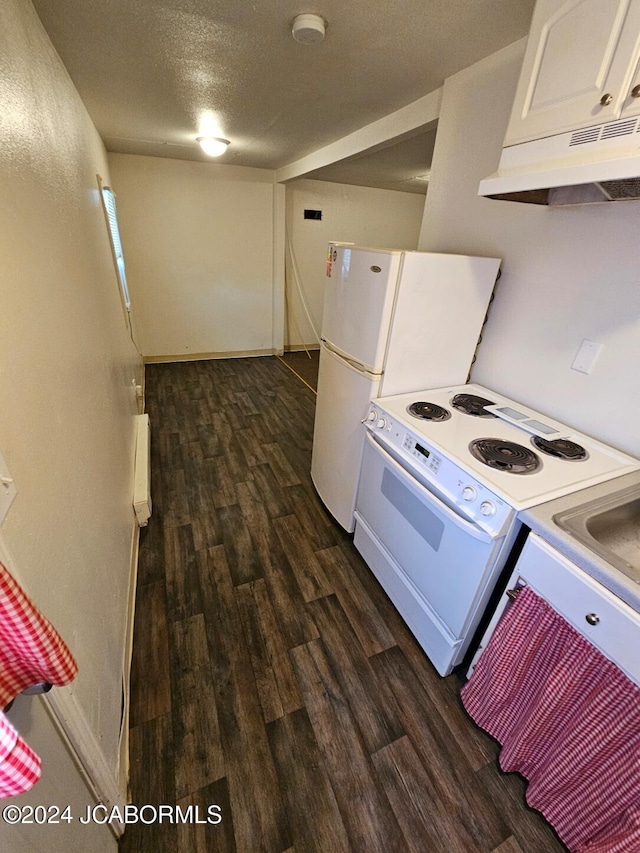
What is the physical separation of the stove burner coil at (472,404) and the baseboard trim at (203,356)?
12.6 ft

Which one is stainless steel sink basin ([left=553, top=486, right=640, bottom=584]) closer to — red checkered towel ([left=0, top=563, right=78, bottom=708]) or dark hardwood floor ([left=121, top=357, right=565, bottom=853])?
dark hardwood floor ([left=121, top=357, right=565, bottom=853])

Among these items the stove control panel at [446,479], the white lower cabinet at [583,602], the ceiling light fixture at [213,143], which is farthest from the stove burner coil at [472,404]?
the ceiling light fixture at [213,143]

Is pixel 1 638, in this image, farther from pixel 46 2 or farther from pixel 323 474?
pixel 46 2

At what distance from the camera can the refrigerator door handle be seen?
1.69m

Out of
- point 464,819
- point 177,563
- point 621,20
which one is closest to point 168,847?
point 464,819

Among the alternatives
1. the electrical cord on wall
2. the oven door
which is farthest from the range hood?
the electrical cord on wall

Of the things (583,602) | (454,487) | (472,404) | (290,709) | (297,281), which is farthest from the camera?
(297,281)

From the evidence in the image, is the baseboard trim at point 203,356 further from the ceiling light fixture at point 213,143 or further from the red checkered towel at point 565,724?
the red checkered towel at point 565,724

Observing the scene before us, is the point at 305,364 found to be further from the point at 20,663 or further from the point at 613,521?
the point at 20,663

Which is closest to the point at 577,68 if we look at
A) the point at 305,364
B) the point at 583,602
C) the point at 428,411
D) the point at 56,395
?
the point at 428,411

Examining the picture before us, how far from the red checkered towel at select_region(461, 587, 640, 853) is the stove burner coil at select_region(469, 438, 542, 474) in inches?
15.1

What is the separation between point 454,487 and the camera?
1214 mm

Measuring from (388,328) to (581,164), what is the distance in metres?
0.79

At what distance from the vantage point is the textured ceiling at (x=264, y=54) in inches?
49.3
